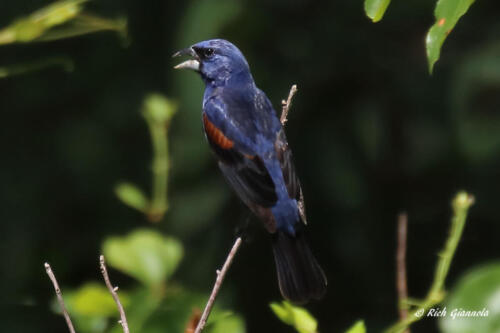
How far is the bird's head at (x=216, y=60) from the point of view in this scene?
3.35m

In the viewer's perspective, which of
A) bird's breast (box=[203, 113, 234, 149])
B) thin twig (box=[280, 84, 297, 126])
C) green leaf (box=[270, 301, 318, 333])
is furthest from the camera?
bird's breast (box=[203, 113, 234, 149])

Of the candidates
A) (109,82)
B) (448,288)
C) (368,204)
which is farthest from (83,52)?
(448,288)

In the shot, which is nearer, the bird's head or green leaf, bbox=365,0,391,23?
green leaf, bbox=365,0,391,23

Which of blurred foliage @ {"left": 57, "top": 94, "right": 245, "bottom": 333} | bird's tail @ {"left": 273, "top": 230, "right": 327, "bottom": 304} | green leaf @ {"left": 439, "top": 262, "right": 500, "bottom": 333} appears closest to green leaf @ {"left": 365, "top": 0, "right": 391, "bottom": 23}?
green leaf @ {"left": 439, "top": 262, "right": 500, "bottom": 333}

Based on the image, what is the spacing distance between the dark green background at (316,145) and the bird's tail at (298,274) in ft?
3.33

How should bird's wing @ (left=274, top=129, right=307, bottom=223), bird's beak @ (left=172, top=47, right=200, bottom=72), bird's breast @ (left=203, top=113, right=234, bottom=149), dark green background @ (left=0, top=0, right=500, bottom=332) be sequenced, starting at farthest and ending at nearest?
1. dark green background @ (left=0, top=0, right=500, bottom=332)
2. bird's beak @ (left=172, top=47, right=200, bottom=72)
3. bird's breast @ (left=203, top=113, right=234, bottom=149)
4. bird's wing @ (left=274, top=129, right=307, bottom=223)

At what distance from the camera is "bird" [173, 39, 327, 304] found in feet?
8.57

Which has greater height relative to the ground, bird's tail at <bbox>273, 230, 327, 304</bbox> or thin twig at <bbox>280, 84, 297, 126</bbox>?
thin twig at <bbox>280, 84, 297, 126</bbox>

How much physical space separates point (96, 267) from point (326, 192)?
1085 millimetres

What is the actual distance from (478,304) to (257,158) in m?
1.50

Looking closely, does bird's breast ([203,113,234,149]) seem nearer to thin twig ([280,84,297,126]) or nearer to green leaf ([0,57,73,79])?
thin twig ([280,84,297,126])

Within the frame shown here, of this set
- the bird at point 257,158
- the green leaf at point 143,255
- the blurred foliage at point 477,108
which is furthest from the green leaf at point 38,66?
the blurred foliage at point 477,108

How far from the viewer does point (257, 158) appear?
2906 millimetres

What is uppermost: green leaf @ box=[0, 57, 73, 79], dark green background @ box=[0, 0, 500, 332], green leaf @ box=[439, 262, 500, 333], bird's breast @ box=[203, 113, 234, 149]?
green leaf @ box=[0, 57, 73, 79]
